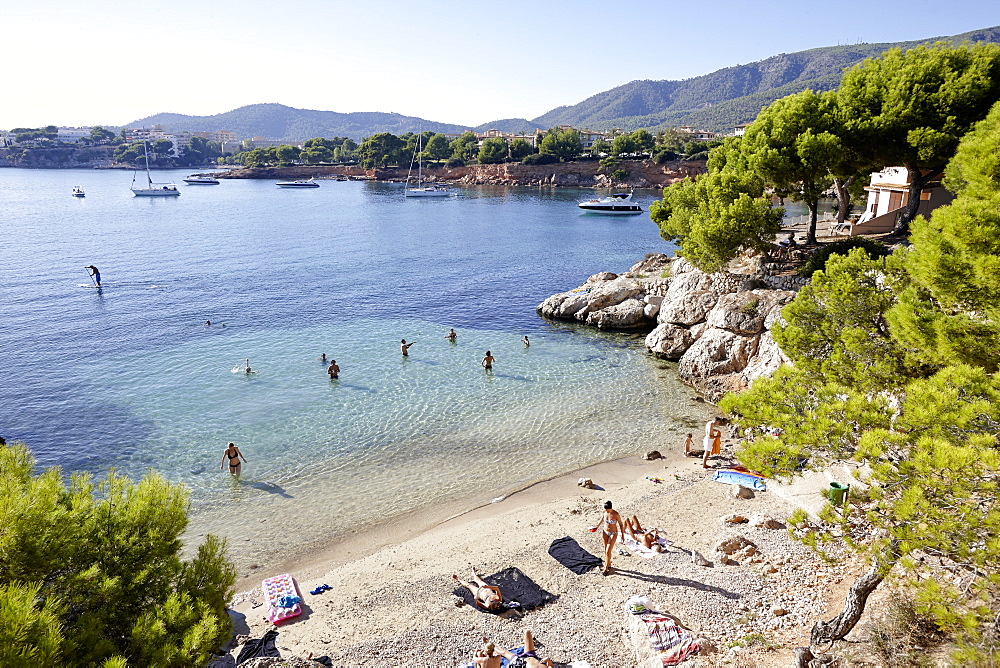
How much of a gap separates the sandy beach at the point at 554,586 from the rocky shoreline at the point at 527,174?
384ft

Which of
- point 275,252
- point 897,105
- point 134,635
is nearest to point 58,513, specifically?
point 134,635

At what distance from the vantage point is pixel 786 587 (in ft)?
38.6

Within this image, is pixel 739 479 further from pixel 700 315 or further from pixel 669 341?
pixel 700 315

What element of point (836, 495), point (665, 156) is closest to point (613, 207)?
point (665, 156)

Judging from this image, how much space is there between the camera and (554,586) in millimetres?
12398

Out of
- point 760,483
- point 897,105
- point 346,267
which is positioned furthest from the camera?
point 346,267

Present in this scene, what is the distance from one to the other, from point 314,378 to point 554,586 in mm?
17752

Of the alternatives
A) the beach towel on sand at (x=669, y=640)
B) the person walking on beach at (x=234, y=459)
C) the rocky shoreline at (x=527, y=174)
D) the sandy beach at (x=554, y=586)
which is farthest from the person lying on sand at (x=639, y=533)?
the rocky shoreline at (x=527, y=174)

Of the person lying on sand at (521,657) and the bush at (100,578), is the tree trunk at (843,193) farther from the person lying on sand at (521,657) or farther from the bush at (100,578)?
the bush at (100,578)

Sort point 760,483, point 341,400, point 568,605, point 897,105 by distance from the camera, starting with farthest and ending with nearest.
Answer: point 897,105 → point 341,400 → point 760,483 → point 568,605

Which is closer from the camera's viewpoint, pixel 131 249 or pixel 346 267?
pixel 346 267

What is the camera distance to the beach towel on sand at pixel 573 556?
42.6 ft

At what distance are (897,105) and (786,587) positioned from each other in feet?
84.3

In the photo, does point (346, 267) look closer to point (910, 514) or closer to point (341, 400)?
point (341, 400)
